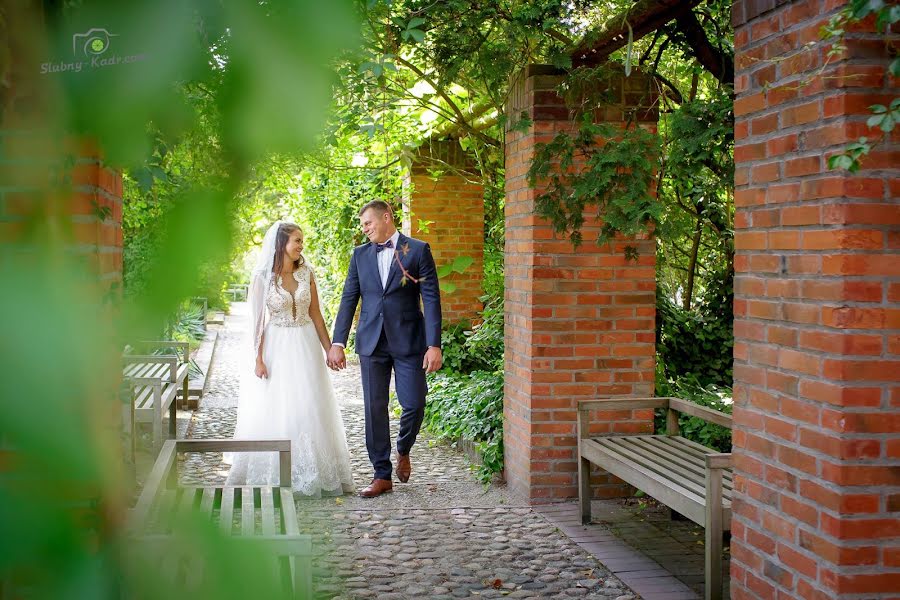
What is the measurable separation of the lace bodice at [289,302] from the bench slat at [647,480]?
2188mm

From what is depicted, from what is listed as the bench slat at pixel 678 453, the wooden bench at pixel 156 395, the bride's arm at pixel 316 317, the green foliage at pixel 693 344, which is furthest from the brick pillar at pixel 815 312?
the green foliage at pixel 693 344

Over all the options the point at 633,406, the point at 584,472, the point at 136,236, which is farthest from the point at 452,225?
the point at 136,236

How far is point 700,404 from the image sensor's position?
6777 mm

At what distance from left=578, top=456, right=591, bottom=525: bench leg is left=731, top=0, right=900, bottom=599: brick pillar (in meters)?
1.90

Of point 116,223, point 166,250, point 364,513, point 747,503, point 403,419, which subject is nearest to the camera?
point 166,250

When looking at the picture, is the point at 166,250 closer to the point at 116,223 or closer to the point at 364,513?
the point at 116,223

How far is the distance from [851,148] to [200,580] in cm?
246

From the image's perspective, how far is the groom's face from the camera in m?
6.24

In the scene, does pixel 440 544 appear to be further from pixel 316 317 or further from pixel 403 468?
pixel 316 317

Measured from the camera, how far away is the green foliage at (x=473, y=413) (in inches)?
259

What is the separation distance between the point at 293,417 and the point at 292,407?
0.07 m

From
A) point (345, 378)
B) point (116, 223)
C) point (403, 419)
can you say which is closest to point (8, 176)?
point (116, 223)

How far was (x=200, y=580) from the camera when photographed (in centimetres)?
58

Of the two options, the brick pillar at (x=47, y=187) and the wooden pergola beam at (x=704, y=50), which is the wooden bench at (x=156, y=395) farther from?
the brick pillar at (x=47, y=187)
